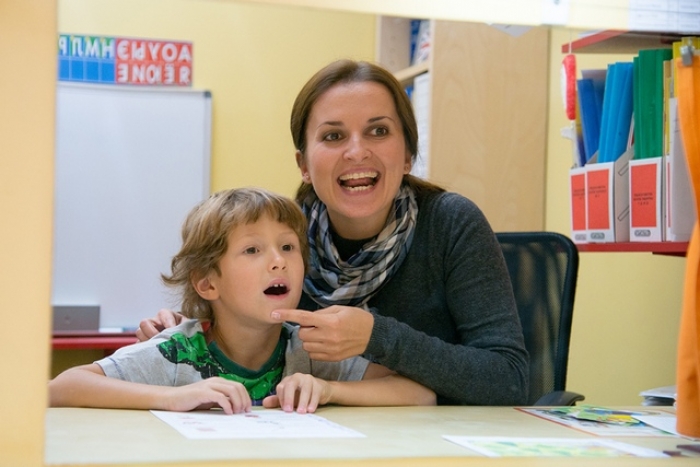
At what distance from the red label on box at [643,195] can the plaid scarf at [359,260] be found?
0.48 meters

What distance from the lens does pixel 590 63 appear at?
264 cm

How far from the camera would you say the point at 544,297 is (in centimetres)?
207

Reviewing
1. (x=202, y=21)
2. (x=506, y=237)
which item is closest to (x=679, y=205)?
(x=506, y=237)

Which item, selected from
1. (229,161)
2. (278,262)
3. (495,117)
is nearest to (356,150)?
(278,262)

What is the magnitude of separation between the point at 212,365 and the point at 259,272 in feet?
0.57

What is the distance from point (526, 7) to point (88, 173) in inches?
121

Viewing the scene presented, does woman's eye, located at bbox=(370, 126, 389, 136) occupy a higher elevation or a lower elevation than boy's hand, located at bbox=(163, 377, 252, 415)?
higher

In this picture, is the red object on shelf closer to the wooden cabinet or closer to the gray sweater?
the wooden cabinet

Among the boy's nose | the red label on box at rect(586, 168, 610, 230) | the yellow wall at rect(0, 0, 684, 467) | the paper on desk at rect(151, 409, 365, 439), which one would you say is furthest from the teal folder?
the paper on desk at rect(151, 409, 365, 439)

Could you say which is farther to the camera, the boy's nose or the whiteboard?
the whiteboard

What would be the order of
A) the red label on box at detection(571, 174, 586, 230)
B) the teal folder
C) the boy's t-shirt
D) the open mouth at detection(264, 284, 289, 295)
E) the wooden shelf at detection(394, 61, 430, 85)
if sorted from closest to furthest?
the boy's t-shirt
the open mouth at detection(264, 284, 289, 295)
the teal folder
the red label on box at detection(571, 174, 586, 230)
the wooden shelf at detection(394, 61, 430, 85)

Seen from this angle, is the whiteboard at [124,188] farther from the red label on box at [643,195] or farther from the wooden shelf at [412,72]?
the red label on box at [643,195]

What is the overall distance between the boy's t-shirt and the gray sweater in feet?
0.37

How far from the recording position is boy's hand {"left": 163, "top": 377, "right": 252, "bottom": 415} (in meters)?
1.17
